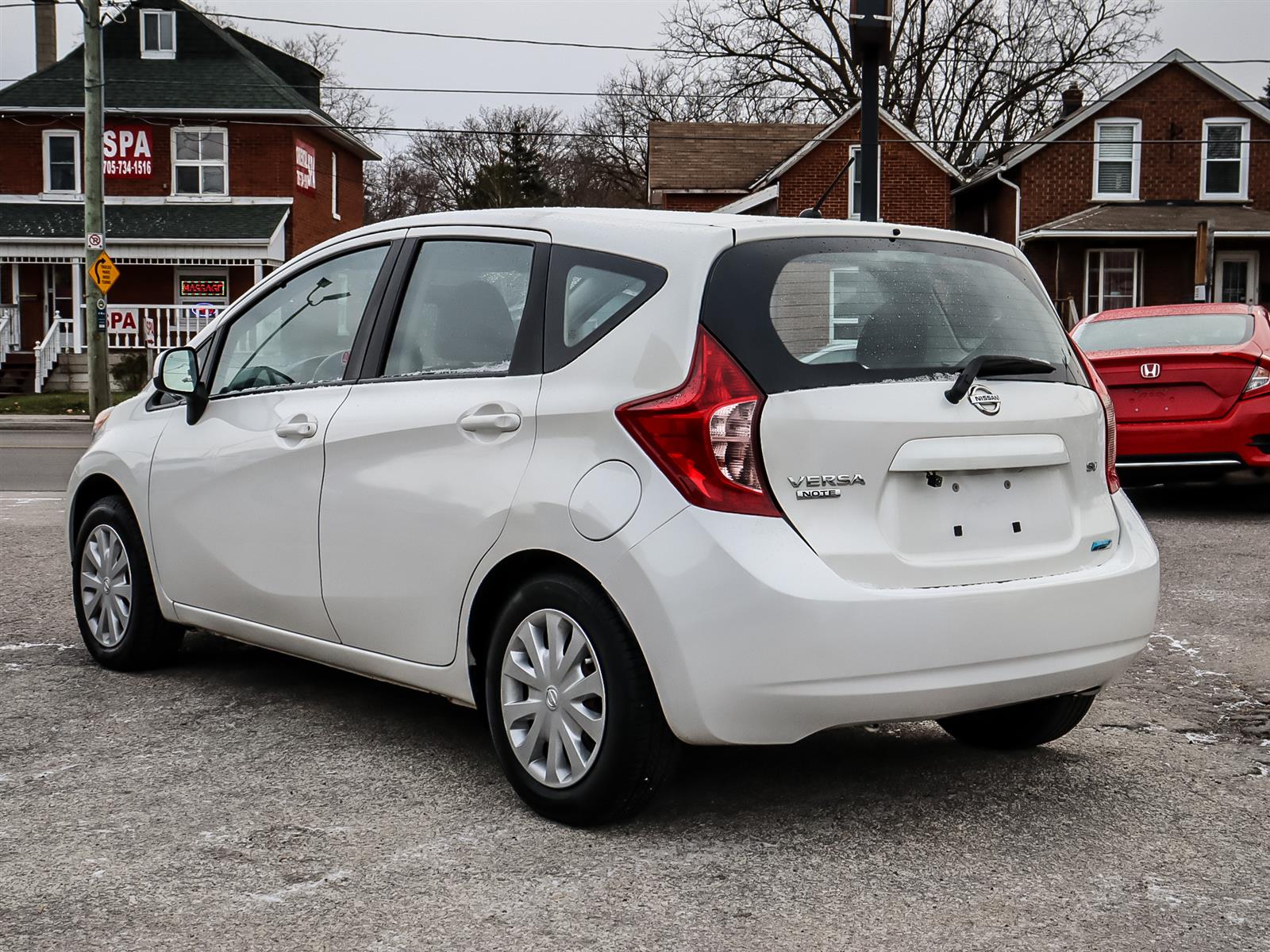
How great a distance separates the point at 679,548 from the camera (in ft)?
11.8

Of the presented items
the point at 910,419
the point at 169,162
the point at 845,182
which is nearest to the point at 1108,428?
the point at 910,419

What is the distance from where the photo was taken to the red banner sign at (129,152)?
37188 mm

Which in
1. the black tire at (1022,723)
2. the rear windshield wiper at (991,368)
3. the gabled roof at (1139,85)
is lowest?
the black tire at (1022,723)

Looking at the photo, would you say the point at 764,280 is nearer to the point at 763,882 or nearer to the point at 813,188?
the point at 763,882

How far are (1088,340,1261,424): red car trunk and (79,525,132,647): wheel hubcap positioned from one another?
23.8 ft

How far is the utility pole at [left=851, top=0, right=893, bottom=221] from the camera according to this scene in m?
11.4

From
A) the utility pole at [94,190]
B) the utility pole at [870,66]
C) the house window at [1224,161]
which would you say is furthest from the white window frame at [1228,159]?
the utility pole at [870,66]

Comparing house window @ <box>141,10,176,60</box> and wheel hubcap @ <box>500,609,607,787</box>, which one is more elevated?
house window @ <box>141,10,176,60</box>

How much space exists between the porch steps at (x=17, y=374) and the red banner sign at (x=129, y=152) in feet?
17.9

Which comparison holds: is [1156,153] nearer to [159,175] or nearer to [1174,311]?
[159,175]

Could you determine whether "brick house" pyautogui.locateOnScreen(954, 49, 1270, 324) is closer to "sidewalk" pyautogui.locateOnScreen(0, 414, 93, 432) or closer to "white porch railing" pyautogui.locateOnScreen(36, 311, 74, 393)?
"sidewalk" pyautogui.locateOnScreen(0, 414, 93, 432)

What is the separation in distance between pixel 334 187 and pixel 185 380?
3873cm

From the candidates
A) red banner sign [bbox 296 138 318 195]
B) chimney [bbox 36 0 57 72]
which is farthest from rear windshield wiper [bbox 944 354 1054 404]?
chimney [bbox 36 0 57 72]

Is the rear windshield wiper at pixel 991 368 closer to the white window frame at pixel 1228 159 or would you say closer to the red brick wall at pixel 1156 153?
the red brick wall at pixel 1156 153
